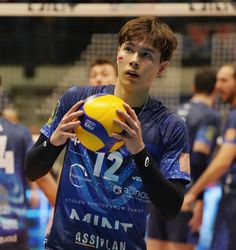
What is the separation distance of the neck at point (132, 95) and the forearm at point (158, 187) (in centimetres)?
37

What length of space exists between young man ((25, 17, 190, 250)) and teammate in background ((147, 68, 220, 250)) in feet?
10.2

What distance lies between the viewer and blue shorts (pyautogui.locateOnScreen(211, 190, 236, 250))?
6.36 m

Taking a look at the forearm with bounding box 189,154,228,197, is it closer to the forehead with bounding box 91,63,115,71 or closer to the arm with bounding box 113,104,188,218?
the forehead with bounding box 91,63,115,71

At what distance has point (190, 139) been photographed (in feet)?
21.9

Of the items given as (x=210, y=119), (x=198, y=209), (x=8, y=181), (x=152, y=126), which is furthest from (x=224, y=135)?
(x=152, y=126)

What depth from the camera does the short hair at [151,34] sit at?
344cm

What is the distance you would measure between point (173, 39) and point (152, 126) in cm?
41

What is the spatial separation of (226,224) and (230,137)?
2.37ft

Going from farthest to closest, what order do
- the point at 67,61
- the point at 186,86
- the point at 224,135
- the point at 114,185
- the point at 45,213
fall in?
the point at 67,61 → the point at 186,86 → the point at 45,213 → the point at 224,135 → the point at 114,185

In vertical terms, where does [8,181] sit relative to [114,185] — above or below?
below

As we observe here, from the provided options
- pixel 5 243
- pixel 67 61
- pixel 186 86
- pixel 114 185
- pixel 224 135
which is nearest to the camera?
pixel 114 185

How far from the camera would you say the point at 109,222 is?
3.50m

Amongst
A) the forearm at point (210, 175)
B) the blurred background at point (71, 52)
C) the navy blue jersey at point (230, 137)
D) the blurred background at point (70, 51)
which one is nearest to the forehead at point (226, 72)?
the navy blue jersey at point (230, 137)

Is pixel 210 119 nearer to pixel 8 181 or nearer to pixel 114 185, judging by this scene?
pixel 8 181
